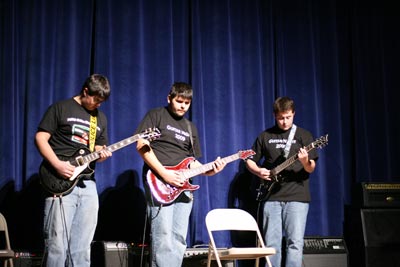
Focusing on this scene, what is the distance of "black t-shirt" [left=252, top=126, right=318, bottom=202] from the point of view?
4465 millimetres

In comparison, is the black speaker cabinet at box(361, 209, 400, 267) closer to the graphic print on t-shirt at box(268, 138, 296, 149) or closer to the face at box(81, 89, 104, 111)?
the graphic print on t-shirt at box(268, 138, 296, 149)

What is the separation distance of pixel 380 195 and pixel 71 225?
315 cm

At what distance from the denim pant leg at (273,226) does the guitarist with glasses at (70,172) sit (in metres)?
1.62

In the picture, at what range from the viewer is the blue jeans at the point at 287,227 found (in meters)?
4.35

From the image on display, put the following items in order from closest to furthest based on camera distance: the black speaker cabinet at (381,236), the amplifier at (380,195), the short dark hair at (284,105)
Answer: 1. the short dark hair at (284,105)
2. the black speaker cabinet at (381,236)
3. the amplifier at (380,195)

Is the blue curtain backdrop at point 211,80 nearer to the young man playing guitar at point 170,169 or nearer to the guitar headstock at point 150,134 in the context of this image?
the young man playing guitar at point 170,169

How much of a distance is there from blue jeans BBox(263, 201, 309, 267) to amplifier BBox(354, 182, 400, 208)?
0.88 meters

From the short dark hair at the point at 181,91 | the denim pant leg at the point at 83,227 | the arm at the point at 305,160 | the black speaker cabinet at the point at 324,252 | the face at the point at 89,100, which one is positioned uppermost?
the short dark hair at the point at 181,91

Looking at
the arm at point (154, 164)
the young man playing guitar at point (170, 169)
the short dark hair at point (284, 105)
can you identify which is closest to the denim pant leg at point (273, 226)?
the young man playing guitar at point (170, 169)

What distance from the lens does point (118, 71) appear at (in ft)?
16.4

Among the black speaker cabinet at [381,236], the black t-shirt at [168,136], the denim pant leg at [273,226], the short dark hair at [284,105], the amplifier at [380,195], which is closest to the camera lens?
the black t-shirt at [168,136]

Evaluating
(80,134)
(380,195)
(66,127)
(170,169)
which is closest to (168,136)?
(170,169)


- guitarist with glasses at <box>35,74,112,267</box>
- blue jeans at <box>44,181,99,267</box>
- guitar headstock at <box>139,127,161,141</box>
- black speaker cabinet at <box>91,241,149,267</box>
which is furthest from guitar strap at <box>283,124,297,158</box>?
blue jeans at <box>44,181,99,267</box>

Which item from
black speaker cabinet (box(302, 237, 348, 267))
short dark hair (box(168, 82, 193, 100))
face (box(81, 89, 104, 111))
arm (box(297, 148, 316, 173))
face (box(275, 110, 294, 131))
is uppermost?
short dark hair (box(168, 82, 193, 100))
